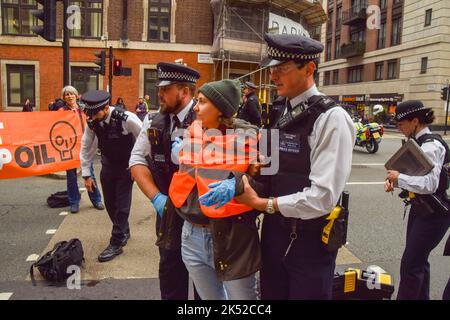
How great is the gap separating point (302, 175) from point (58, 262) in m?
3.06

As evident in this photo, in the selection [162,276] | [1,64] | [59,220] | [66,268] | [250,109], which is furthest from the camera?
[1,64]

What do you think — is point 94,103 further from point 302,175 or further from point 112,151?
point 302,175

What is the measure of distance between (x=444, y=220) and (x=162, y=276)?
2347 mm

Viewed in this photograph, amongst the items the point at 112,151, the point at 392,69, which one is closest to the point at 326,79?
the point at 392,69

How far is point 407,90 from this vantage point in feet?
109

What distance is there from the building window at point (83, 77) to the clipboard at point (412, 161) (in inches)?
830

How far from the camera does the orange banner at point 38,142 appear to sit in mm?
6134

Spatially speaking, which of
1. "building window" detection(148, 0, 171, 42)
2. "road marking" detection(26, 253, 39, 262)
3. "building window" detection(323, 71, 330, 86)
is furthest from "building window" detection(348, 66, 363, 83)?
"road marking" detection(26, 253, 39, 262)

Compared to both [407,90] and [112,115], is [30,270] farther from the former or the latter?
[407,90]

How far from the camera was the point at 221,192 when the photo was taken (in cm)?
193

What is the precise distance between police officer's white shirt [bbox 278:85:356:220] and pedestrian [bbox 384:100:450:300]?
1.58m

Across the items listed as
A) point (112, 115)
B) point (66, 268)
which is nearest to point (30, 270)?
point (66, 268)

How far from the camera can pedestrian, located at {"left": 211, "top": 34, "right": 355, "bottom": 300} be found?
1953 millimetres

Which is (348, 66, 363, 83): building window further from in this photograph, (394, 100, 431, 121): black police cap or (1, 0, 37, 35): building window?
(394, 100, 431, 121): black police cap
